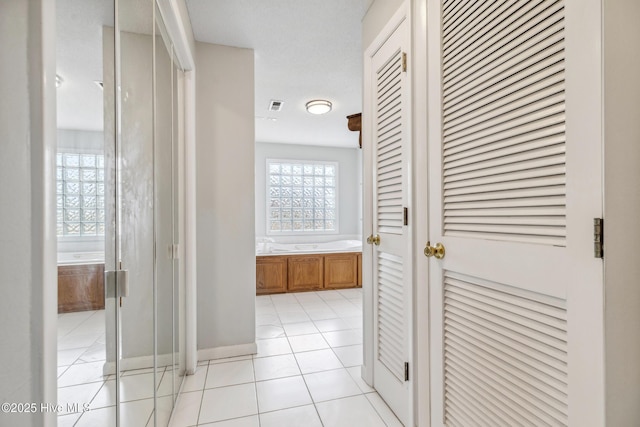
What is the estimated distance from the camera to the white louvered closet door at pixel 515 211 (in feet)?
2.50

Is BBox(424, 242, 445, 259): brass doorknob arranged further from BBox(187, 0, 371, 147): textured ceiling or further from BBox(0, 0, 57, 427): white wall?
BBox(187, 0, 371, 147): textured ceiling

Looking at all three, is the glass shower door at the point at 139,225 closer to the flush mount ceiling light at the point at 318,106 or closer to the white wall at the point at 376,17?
the white wall at the point at 376,17

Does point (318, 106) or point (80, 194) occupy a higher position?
point (318, 106)

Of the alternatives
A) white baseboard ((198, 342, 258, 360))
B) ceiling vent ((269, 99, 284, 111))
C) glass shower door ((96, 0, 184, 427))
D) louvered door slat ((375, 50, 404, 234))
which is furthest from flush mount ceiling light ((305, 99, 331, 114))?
white baseboard ((198, 342, 258, 360))

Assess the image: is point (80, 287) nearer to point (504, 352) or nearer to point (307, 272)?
point (504, 352)

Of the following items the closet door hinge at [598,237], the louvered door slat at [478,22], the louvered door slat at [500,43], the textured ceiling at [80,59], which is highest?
the louvered door slat at [478,22]

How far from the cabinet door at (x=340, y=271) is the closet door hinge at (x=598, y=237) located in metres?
4.15

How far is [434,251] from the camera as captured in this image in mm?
1343

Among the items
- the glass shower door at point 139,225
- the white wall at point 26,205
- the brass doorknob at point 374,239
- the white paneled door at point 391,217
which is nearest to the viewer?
the white wall at point 26,205

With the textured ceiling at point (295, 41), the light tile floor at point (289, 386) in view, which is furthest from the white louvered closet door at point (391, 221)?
the textured ceiling at point (295, 41)

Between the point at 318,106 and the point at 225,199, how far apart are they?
1849 millimetres

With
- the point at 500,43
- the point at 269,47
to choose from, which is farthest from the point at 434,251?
the point at 269,47

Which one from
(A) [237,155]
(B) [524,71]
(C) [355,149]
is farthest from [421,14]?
(C) [355,149]

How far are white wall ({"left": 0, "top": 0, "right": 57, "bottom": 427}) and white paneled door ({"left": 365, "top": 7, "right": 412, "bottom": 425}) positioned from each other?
137cm
